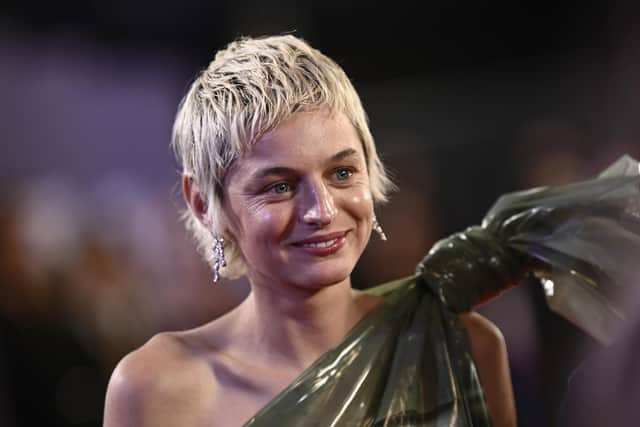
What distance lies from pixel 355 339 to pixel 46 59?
191cm

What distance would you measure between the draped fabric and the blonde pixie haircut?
0.23m

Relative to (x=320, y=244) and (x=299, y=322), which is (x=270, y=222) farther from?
(x=299, y=322)

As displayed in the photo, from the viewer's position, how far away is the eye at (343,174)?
4.29ft

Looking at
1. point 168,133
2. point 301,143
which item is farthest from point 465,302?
point 168,133

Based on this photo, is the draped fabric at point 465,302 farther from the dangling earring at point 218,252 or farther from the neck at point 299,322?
the dangling earring at point 218,252

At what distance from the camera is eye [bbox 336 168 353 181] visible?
4.29ft

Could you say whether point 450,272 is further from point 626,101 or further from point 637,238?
point 626,101

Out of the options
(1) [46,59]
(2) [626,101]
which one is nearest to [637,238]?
(2) [626,101]

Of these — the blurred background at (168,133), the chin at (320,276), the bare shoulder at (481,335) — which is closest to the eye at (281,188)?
the chin at (320,276)

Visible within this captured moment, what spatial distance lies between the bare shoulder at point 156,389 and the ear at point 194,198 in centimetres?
24

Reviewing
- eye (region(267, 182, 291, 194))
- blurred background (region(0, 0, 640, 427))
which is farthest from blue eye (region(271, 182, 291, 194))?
blurred background (region(0, 0, 640, 427))

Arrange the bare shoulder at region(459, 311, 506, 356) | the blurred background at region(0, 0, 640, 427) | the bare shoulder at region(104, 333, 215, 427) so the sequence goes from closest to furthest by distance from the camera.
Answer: the bare shoulder at region(104, 333, 215, 427) < the bare shoulder at region(459, 311, 506, 356) < the blurred background at region(0, 0, 640, 427)

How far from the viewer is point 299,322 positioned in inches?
55.5

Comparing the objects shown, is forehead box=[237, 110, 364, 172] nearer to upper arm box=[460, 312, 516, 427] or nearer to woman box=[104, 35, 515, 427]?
woman box=[104, 35, 515, 427]
